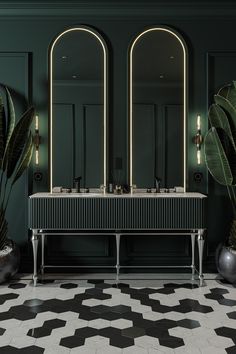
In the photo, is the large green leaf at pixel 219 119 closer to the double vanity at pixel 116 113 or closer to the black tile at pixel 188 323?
the double vanity at pixel 116 113

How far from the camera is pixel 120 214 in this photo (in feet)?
13.2

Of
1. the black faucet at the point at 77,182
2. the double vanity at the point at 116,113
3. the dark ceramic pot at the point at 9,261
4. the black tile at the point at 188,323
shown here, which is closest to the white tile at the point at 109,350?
the black tile at the point at 188,323

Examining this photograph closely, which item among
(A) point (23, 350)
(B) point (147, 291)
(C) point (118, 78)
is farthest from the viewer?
(C) point (118, 78)

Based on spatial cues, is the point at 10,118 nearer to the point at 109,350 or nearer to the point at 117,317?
the point at 117,317

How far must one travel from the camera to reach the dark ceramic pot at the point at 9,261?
404 cm

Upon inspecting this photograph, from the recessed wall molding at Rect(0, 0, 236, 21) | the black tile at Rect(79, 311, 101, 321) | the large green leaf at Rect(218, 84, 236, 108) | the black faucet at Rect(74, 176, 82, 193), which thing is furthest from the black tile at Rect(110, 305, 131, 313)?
the recessed wall molding at Rect(0, 0, 236, 21)

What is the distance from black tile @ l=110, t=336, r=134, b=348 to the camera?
274cm

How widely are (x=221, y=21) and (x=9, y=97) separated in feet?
8.02

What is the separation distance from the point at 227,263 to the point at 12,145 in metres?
2.43

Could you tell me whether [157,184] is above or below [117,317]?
above

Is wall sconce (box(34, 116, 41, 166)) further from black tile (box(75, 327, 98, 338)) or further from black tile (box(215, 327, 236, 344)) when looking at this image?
black tile (box(215, 327, 236, 344))

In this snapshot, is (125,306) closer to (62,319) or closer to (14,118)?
(62,319)

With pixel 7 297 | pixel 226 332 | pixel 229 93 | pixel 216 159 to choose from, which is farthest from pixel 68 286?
pixel 229 93

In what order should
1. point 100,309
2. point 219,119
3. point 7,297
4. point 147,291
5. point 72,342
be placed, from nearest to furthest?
point 72,342 → point 100,309 → point 7,297 → point 147,291 → point 219,119
